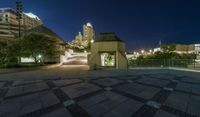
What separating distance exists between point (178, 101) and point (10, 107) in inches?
258

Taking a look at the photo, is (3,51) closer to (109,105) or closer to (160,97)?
(109,105)

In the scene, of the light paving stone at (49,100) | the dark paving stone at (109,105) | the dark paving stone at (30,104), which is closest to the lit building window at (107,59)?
the dark paving stone at (109,105)

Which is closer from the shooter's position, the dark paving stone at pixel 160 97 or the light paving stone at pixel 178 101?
the light paving stone at pixel 178 101

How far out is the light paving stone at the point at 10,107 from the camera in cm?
430

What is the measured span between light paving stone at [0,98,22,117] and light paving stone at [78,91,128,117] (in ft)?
7.35

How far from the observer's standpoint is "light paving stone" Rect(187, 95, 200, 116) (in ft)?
14.2

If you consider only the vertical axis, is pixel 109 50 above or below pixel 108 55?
above

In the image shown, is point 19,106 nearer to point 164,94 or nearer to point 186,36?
point 164,94

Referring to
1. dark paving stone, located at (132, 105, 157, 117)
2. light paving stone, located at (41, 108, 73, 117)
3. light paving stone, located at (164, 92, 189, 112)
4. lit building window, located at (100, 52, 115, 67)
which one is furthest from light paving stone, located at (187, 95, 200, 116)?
lit building window, located at (100, 52, 115, 67)

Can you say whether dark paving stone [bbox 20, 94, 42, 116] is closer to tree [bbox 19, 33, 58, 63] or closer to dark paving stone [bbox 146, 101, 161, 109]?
dark paving stone [bbox 146, 101, 161, 109]

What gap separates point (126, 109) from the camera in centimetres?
460

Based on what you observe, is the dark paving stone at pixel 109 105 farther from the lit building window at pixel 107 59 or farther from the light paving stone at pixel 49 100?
the lit building window at pixel 107 59

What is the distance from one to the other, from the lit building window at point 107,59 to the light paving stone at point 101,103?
983cm

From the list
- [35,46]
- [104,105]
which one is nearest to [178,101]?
[104,105]
